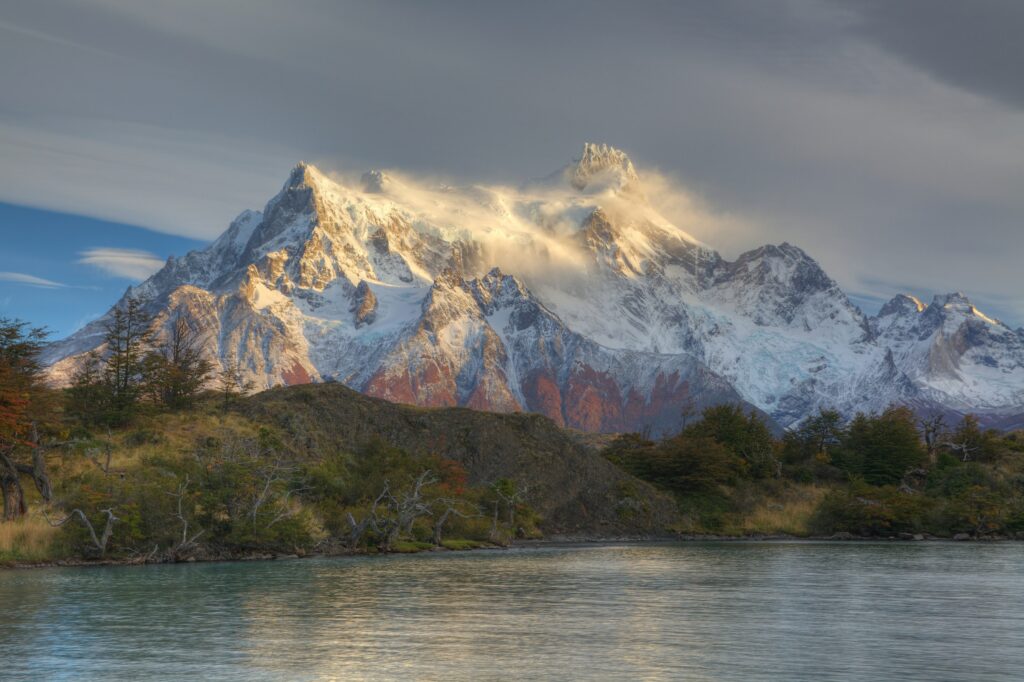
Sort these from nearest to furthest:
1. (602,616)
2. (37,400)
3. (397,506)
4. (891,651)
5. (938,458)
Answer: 1. (891,651)
2. (602,616)
3. (37,400)
4. (397,506)
5. (938,458)

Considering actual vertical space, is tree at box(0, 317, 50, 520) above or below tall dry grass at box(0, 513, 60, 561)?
above

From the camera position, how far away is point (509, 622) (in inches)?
2076

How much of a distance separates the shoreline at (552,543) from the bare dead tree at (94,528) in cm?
152

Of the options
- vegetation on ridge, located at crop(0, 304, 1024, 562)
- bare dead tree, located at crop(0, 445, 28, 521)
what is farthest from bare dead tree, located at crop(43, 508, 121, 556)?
bare dead tree, located at crop(0, 445, 28, 521)

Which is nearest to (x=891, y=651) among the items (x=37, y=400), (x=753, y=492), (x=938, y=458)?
(x=37, y=400)

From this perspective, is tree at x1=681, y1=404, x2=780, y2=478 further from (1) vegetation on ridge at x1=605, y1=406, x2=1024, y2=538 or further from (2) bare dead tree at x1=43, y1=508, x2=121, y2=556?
(2) bare dead tree at x1=43, y1=508, x2=121, y2=556

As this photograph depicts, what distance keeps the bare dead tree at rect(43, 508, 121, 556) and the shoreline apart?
5.00 ft

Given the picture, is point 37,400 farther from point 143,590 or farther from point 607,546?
point 607,546

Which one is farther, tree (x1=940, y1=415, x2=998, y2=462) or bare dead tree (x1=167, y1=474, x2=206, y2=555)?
tree (x1=940, y1=415, x2=998, y2=462)

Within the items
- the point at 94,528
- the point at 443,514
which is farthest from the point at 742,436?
the point at 94,528

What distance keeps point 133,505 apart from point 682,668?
188ft

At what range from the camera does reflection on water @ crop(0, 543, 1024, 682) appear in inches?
1576

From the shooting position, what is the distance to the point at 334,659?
41594 millimetres

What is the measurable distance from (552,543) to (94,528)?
6336 cm
